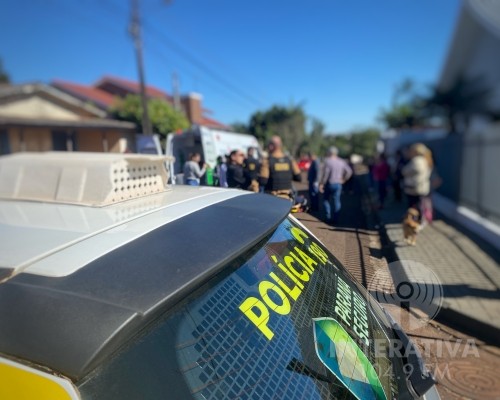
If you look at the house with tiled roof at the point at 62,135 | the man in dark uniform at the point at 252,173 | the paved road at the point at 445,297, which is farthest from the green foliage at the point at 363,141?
the man in dark uniform at the point at 252,173

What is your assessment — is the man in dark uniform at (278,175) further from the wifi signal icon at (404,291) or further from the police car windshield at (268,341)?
the police car windshield at (268,341)

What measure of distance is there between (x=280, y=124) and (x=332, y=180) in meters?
12.1

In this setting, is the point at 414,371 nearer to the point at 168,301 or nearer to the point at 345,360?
the point at 345,360

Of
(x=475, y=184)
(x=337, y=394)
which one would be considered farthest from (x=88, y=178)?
(x=475, y=184)

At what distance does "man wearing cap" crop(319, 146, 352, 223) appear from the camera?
9.84 ft

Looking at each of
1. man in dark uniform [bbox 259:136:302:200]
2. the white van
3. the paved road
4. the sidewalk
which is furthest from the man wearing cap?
the white van

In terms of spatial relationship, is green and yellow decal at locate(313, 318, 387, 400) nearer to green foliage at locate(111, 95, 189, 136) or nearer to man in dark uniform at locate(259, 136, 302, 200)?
man in dark uniform at locate(259, 136, 302, 200)

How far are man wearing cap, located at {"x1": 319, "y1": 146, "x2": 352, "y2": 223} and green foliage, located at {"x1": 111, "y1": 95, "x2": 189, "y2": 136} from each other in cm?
1170

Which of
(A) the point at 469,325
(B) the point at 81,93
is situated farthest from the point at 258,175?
(B) the point at 81,93

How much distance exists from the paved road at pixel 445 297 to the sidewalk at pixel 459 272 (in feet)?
0.04

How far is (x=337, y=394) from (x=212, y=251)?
574 mm

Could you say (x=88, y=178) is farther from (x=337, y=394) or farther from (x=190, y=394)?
(x=337, y=394)

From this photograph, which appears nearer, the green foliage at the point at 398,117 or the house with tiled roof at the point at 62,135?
the house with tiled roof at the point at 62,135

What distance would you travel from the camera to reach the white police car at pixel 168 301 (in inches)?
28.6
